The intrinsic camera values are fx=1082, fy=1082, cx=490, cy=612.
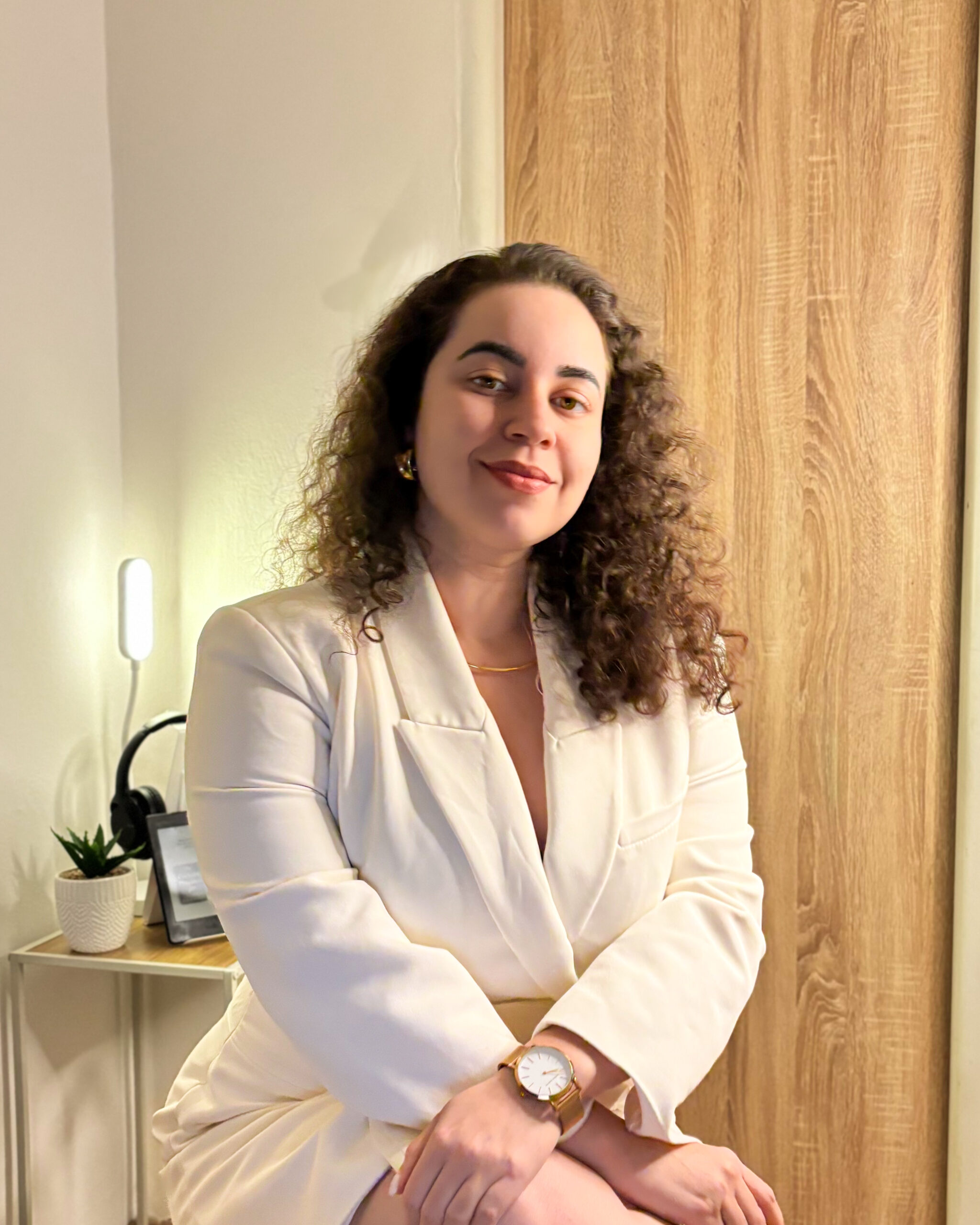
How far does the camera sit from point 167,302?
2.03 metres

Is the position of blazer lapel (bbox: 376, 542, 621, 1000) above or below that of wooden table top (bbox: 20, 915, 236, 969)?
above

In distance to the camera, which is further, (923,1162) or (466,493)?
(923,1162)

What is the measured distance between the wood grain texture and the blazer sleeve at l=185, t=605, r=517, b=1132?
2.94ft

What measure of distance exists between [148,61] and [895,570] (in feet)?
5.33

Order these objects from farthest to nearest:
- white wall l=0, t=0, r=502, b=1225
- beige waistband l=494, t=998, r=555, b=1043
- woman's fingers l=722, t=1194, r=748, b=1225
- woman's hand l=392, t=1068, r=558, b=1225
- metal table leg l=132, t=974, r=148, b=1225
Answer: metal table leg l=132, t=974, r=148, b=1225, white wall l=0, t=0, r=502, b=1225, beige waistband l=494, t=998, r=555, b=1043, woman's fingers l=722, t=1194, r=748, b=1225, woman's hand l=392, t=1068, r=558, b=1225

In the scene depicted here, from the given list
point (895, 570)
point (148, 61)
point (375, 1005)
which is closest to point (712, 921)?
point (375, 1005)

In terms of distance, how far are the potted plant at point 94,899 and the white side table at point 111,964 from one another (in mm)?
26

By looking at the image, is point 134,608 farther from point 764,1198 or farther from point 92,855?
point 764,1198

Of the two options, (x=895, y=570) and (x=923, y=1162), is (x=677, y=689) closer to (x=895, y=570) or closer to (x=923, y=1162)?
(x=895, y=570)

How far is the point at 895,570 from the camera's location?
1.80 meters

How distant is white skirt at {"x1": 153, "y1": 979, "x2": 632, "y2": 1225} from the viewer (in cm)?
110

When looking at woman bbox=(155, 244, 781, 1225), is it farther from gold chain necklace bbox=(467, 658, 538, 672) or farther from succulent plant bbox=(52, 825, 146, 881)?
succulent plant bbox=(52, 825, 146, 881)

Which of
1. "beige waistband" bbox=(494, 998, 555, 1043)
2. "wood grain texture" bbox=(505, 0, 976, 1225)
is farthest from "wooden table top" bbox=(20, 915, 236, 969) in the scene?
"wood grain texture" bbox=(505, 0, 976, 1225)

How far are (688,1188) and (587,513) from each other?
32.5 inches
